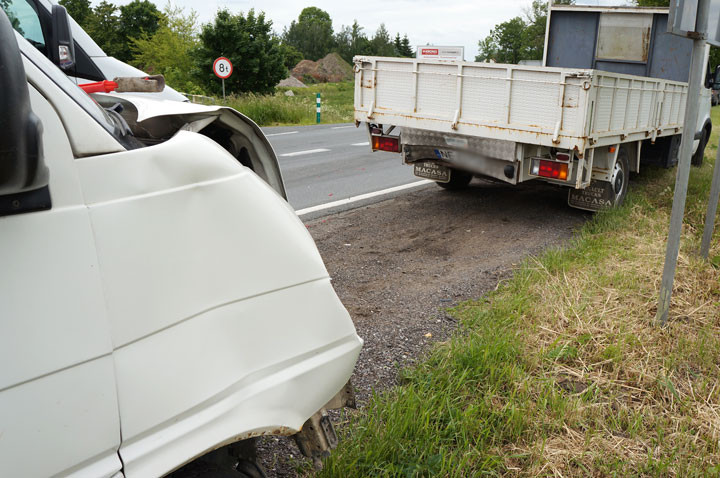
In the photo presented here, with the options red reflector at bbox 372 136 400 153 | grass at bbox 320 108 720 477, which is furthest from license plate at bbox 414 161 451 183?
grass at bbox 320 108 720 477

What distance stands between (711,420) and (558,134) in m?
3.44

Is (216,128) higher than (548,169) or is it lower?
higher

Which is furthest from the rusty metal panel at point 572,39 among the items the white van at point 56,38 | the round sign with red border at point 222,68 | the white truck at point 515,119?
the round sign with red border at point 222,68

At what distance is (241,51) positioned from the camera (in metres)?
29.5

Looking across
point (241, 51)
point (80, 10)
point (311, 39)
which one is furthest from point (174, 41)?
point (311, 39)

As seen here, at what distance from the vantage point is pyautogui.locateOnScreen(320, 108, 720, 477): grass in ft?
8.80

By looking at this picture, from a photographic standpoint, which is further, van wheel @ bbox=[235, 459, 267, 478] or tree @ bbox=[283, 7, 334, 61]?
tree @ bbox=[283, 7, 334, 61]

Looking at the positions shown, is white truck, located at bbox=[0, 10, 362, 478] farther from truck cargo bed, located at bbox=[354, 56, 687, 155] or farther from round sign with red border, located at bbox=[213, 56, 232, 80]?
round sign with red border, located at bbox=[213, 56, 232, 80]

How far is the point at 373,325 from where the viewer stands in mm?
4172

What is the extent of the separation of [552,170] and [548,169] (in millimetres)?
47

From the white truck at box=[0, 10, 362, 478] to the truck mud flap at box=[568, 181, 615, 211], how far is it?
5.95 metres

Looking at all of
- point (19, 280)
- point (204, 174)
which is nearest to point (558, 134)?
point (204, 174)

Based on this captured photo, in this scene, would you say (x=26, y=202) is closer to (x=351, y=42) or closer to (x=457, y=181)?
(x=457, y=181)

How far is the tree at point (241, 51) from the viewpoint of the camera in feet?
96.1
